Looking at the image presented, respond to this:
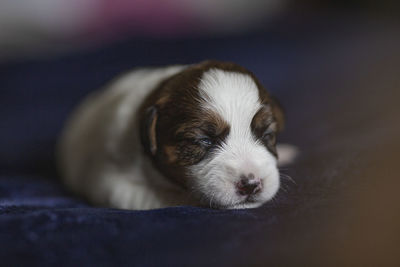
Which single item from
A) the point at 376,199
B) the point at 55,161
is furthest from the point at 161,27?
the point at 376,199

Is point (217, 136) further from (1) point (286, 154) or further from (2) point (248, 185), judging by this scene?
(1) point (286, 154)

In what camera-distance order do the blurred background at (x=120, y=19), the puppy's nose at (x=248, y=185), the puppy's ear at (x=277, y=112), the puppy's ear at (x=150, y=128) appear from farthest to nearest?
the blurred background at (x=120, y=19) < the puppy's ear at (x=277, y=112) < the puppy's ear at (x=150, y=128) < the puppy's nose at (x=248, y=185)

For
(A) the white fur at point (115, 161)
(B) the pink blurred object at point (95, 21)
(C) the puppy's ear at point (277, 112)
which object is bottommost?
(A) the white fur at point (115, 161)

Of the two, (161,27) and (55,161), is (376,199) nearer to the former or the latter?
(55,161)

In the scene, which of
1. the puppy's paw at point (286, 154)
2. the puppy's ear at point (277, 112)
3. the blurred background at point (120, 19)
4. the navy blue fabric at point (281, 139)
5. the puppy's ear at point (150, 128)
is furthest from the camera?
the blurred background at point (120, 19)

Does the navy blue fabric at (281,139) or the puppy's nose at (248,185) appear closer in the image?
the navy blue fabric at (281,139)

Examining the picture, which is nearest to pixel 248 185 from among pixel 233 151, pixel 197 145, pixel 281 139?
pixel 233 151

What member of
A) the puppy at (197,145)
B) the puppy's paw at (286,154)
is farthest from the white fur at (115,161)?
the puppy's paw at (286,154)

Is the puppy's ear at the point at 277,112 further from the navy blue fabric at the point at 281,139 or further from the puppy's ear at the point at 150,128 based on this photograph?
the puppy's ear at the point at 150,128
